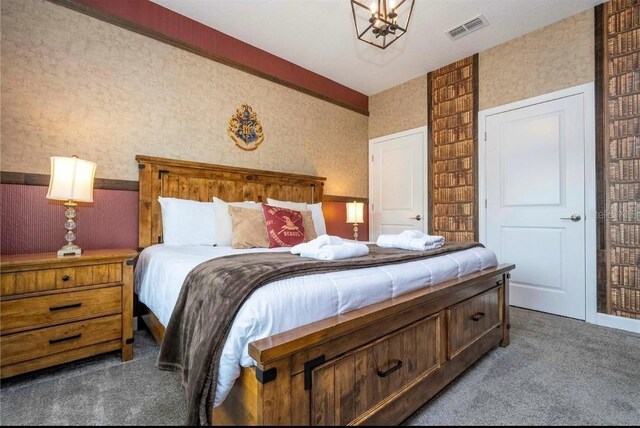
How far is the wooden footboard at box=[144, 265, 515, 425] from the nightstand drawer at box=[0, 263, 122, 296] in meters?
1.29

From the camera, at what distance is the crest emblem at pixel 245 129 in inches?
124

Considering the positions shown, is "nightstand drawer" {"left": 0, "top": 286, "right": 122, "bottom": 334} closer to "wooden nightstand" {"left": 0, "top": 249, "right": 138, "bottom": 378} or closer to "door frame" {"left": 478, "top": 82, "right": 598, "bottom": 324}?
"wooden nightstand" {"left": 0, "top": 249, "right": 138, "bottom": 378}

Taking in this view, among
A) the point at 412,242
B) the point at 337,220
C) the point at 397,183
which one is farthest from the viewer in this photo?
the point at 397,183

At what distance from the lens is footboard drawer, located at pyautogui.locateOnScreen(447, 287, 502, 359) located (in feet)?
5.44

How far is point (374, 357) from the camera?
1248 mm

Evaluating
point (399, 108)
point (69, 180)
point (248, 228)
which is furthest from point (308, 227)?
point (399, 108)

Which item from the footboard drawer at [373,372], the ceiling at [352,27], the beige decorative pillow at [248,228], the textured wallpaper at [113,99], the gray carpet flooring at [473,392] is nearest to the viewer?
the footboard drawer at [373,372]

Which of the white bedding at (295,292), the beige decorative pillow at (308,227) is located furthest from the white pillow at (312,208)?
the white bedding at (295,292)

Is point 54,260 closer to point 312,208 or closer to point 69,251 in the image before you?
point 69,251

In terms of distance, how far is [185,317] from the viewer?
51.1 inches

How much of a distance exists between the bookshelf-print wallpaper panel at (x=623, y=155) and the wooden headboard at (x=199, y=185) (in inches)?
115

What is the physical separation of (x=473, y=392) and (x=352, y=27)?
3.19m

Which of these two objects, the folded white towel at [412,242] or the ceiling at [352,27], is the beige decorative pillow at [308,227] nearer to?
the folded white towel at [412,242]

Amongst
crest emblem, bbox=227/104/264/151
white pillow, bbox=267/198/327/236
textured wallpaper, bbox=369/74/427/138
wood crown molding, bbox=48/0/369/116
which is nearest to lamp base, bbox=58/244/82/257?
white pillow, bbox=267/198/327/236
